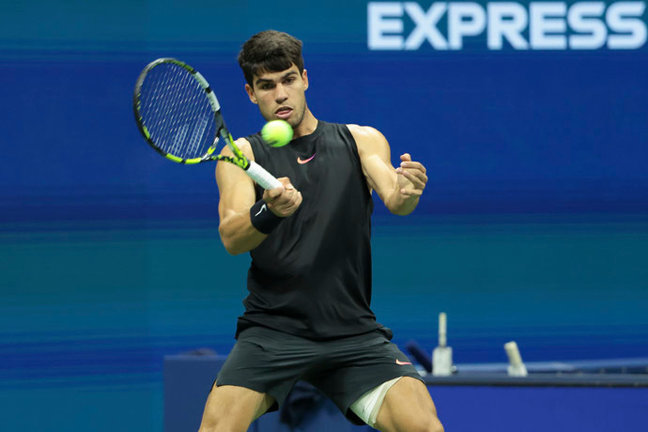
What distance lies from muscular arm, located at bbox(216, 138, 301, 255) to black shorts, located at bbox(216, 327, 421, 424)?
0.90 feet

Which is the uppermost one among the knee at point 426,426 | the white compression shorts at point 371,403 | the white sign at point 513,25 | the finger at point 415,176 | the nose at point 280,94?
the white sign at point 513,25

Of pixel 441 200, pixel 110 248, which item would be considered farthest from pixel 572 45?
pixel 110 248

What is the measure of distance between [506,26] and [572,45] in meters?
0.31

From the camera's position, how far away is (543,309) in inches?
174

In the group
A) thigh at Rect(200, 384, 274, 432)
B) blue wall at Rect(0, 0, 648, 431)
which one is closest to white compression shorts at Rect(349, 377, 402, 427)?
thigh at Rect(200, 384, 274, 432)

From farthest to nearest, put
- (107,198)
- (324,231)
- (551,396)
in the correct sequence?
(107,198)
(551,396)
(324,231)

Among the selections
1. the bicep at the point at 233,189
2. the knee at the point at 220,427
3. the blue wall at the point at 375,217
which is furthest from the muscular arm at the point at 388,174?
the blue wall at the point at 375,217

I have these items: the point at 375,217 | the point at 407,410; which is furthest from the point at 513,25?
the point at 407,410

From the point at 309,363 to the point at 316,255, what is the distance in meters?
0.30

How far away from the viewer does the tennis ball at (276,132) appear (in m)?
2.64

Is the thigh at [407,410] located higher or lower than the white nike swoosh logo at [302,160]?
lower

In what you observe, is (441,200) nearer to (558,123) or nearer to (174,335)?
(558,123)

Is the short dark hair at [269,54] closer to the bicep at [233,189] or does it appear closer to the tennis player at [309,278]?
the tennis player at [309,278]

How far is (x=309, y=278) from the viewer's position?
9.12 feet
